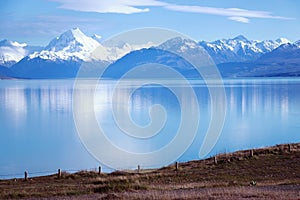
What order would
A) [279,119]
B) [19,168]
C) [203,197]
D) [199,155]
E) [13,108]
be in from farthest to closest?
[13,108]
[279,119]
[199,155]
[19,168]
[203,197]

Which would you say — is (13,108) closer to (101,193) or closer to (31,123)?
(31,123)

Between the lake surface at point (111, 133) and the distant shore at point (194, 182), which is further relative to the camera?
the lake surface at point (111, 133)

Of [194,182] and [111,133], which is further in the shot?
[111,133]

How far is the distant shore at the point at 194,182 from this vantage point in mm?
17516

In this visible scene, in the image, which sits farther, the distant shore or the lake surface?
the lake surface

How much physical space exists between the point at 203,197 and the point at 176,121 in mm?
54408

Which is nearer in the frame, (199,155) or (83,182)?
(83,182)

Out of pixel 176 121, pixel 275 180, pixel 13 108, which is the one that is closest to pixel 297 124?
pixel 176 121

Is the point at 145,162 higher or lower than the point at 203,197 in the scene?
lower

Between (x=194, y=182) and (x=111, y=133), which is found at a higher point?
(x=194, y=182)

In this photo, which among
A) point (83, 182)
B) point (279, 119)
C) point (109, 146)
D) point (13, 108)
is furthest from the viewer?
point (13, 108)

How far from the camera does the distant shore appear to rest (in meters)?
17.5

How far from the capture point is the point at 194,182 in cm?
2383

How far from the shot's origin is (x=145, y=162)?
1687 inches
